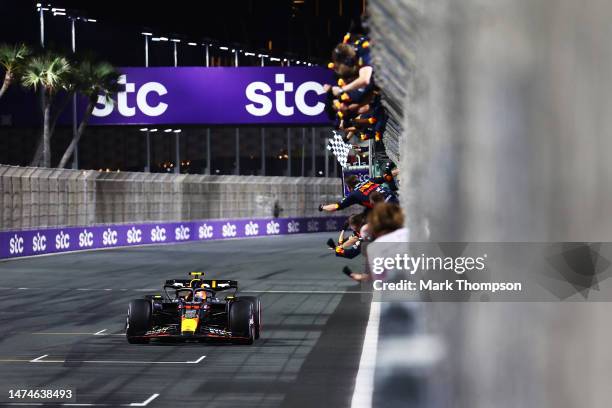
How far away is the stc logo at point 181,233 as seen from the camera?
67875 mm

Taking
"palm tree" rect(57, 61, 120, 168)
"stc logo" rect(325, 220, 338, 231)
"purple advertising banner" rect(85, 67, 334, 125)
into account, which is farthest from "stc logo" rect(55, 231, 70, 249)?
"stc logo" rect(325, 220, 338, 231)

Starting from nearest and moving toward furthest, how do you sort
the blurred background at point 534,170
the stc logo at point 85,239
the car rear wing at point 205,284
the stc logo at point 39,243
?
the blurred background at point 534,170 < the car rear wing at point 205,284 < the stc logo at point 39,243 < the stc logo at point 85,239

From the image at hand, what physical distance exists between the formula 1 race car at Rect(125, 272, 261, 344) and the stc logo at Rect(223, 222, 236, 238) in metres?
52.2

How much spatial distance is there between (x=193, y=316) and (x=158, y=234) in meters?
44.7

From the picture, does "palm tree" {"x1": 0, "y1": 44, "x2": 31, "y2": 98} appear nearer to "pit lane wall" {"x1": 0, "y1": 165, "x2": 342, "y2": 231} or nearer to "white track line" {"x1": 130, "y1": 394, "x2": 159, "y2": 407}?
"pit lane wall" {"x1": 0, "y1": 165, "x2": 342, "y2": 231}

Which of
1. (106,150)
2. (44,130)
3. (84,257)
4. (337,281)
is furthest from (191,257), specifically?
(106,150)

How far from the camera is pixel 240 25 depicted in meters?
90.3

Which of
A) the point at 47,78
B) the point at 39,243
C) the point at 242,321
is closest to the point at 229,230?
the point at 47,78

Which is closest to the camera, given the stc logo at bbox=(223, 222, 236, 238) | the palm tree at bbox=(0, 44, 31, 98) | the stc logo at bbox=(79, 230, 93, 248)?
the stc logo at bbox=(79, 230, 93, 248)

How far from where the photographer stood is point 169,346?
23438 millimetres

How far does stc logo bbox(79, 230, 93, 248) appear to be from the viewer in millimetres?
55266

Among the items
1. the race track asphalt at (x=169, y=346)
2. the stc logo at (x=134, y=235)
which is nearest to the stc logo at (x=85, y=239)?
the stc logo at (x=134, y=235)

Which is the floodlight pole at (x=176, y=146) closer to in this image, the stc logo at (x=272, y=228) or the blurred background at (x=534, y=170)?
the stc logo at (x=272, y=228)

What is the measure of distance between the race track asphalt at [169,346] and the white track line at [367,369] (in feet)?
0.52
